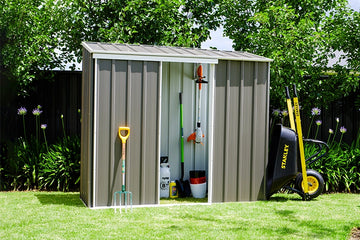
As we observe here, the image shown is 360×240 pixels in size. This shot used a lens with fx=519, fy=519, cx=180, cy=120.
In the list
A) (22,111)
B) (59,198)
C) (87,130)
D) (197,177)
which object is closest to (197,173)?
(197,177)

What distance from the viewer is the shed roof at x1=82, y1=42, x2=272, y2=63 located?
5927mm

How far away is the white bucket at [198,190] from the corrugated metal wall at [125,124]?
2.84 feet

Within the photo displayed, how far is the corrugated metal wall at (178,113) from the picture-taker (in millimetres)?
7297

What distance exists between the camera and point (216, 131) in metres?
6.49

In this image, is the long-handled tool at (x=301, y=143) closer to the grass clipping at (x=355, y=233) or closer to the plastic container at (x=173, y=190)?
the grass clipping at (x=355, y=233)

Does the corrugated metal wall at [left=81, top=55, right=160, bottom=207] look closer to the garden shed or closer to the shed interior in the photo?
the garden shed

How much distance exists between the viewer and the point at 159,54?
20.0 ft

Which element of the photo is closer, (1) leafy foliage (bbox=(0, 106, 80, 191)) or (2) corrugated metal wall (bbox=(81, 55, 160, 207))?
(2) corrugated metal wall (bbox=(81, 55, 160, 207))

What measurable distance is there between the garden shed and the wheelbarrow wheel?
513 millimetres

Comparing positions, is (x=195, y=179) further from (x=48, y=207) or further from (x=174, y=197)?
(x=48, y=207)

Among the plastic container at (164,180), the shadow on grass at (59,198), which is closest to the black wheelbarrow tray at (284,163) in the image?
the plastic container at (164,180)

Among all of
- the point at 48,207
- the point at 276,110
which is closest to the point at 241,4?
the point at 276,110

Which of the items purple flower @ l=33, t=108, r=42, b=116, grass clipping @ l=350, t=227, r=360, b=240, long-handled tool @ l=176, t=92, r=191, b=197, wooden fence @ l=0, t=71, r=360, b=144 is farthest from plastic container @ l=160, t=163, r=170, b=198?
grass clipping @ l=350, t=227, r=360, b=240

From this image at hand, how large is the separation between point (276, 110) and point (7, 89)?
4210mm
